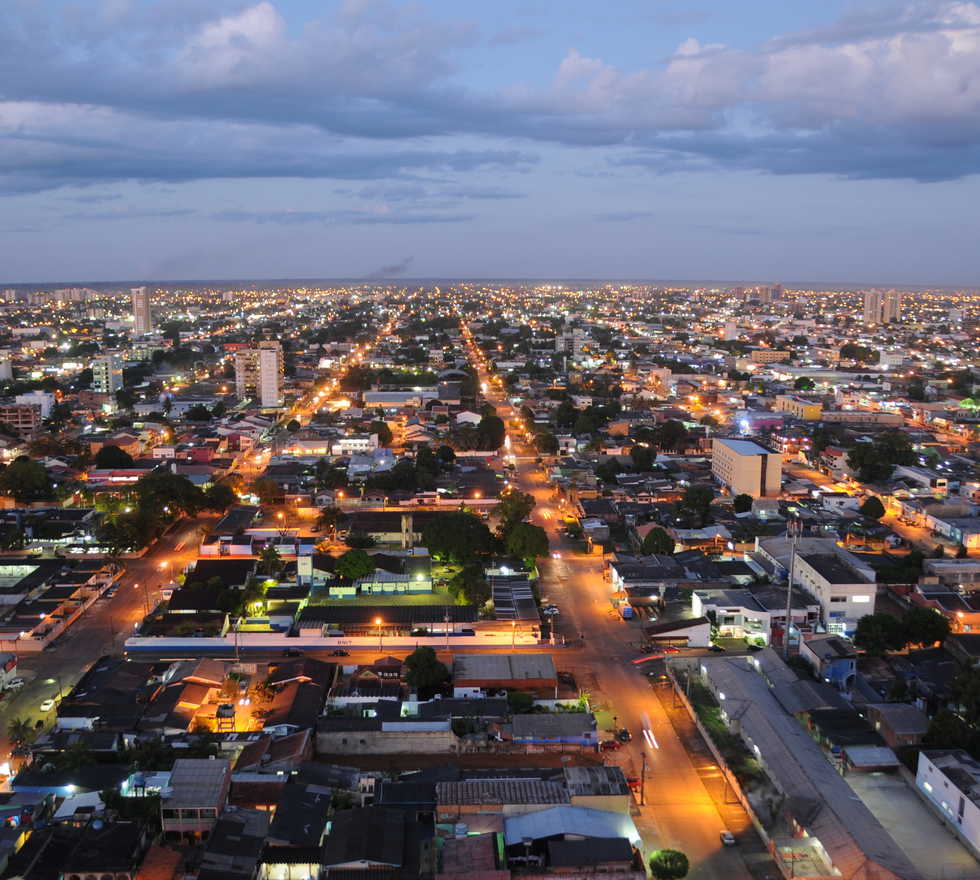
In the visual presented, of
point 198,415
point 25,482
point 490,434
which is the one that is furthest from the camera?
point 198,415

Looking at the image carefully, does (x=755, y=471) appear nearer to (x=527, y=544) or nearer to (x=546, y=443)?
(x=546, y=443)

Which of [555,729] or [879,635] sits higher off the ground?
[879,635]

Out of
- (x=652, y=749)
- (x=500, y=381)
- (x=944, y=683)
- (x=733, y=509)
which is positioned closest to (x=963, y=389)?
(x=500, y=381)

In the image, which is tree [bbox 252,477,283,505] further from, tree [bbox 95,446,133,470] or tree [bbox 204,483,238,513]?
tree [bbox 95,446,133,470]

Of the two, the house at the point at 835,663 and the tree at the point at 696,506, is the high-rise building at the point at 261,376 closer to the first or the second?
the tree at the point at 696,506

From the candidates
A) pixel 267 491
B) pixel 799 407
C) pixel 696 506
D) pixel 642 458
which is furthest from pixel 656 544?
pixel 799 407

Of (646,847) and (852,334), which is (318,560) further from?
(852,334)

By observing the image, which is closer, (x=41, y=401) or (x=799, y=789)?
(x=799, y=789)

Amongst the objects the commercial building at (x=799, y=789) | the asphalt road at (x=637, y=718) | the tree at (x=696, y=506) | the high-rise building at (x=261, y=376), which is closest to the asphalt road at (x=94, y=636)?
the asphalt road at (x=637, y=718)
